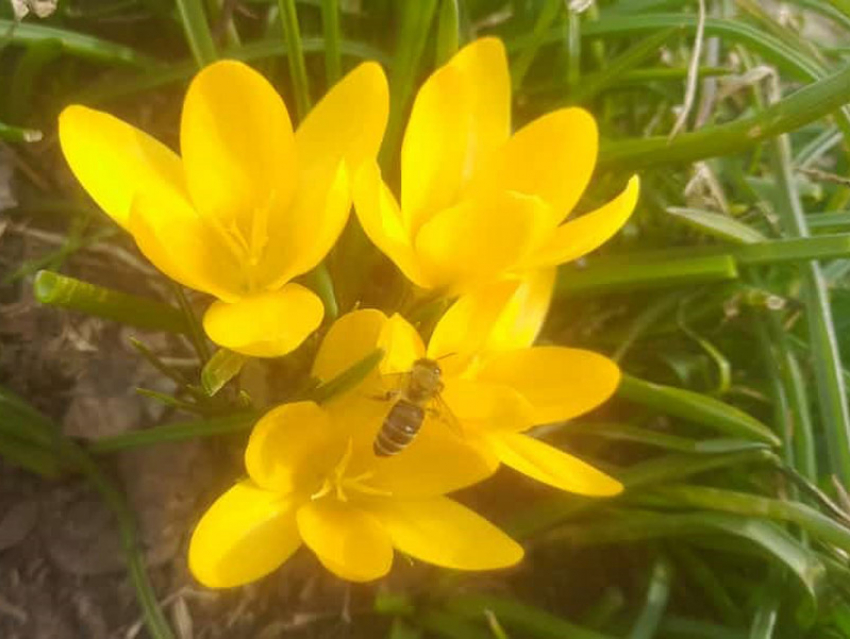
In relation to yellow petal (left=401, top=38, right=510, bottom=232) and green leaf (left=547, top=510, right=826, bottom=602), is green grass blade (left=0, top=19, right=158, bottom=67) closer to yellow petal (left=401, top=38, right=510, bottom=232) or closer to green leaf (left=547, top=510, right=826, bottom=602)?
yellow petal (left=401, top=38, right=510, bottom=232)

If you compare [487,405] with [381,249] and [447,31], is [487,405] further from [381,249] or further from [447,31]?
[447,31]

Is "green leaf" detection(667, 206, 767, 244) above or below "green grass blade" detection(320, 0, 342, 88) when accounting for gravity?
below

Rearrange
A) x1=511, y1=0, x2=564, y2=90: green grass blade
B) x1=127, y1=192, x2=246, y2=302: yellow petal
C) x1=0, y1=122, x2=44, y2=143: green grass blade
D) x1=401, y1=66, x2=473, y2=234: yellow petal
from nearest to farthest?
1. x1=127, y1=192, x2=246, y2=302: yellow petal
2. x1=401, y1=66, x2=473, y2=234: yellow petal
3. x1=0, y1=122, x2=44, y2=143: green grass blade
4. x1=511, y1=0, x2=564, y2=90: green grass blade

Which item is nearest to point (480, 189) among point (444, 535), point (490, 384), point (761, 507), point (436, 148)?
point (436, 148)

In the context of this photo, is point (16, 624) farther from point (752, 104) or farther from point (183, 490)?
point (752, 104)

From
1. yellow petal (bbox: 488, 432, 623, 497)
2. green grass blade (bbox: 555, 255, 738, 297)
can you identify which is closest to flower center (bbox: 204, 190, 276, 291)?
yellow petal (bbox: 488, 432, 623, 497)

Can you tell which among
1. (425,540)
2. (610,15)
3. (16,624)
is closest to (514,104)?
(610,15)
